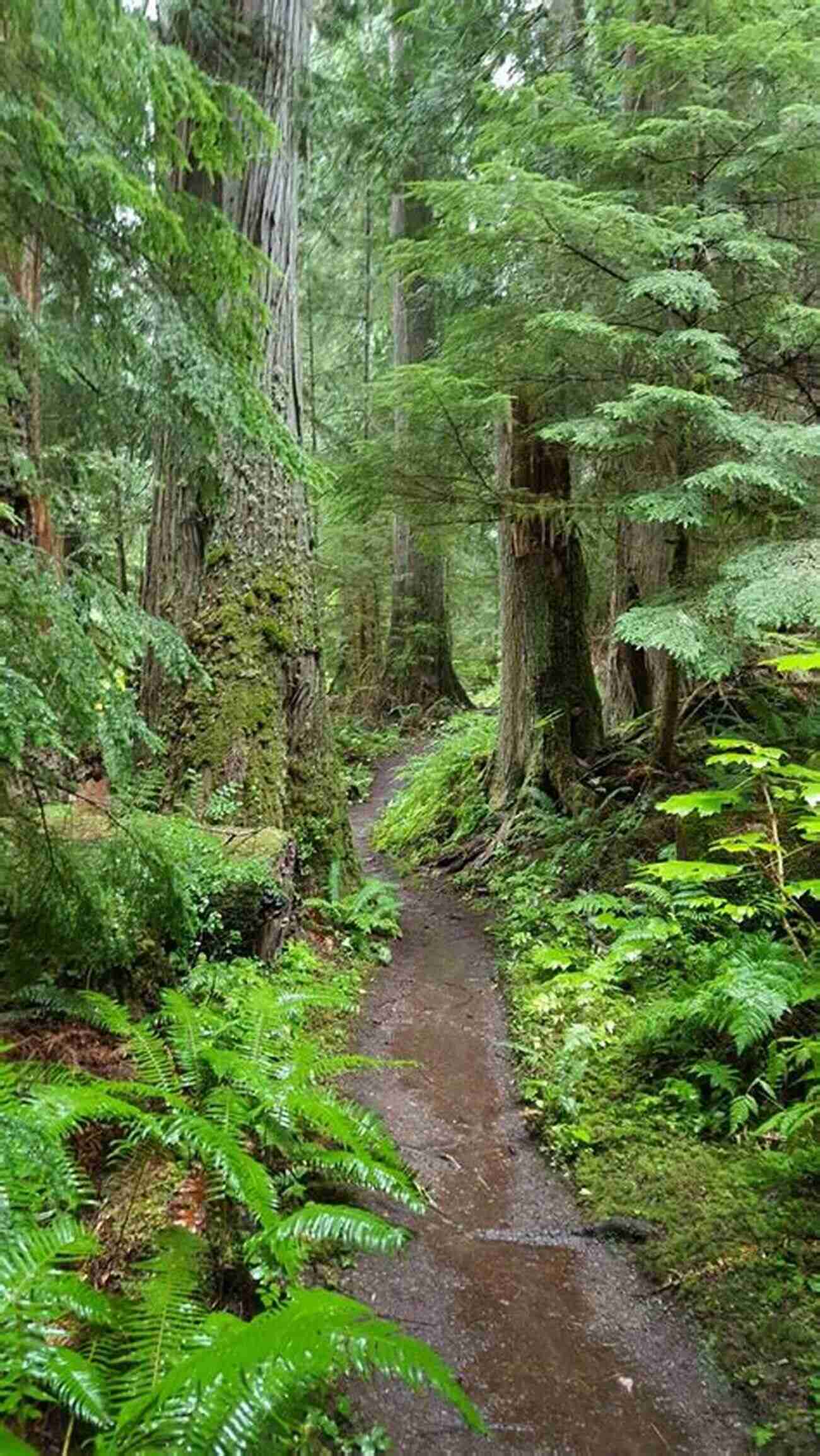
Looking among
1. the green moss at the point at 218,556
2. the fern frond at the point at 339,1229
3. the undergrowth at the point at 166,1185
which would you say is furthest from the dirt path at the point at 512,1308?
the green moss at the point at 218,556

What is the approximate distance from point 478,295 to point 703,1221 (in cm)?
879

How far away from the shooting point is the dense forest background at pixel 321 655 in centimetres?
234

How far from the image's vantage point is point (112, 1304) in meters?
2.07

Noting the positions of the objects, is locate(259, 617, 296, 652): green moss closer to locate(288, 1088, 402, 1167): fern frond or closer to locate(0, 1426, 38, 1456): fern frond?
locate(288, 1088, 402, 1167): fern frond

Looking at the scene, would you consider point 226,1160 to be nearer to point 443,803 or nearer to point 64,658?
point 64,658

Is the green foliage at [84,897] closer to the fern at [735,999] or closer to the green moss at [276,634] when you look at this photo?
the fern at [735,999]

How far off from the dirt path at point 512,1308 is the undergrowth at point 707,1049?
0.50 feet

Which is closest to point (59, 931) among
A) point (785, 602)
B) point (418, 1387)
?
point (418, 1387)

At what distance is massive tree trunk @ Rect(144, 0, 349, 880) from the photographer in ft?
18.7

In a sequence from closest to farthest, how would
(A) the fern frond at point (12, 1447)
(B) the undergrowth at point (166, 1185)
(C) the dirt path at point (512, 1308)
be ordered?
(A) the fern frond at point (12, 1447) → (B) the undergrowth at point (166, 1185) → (C) the dirt path at point (512, 1308)

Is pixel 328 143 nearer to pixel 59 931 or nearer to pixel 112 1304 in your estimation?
pixel 59 931

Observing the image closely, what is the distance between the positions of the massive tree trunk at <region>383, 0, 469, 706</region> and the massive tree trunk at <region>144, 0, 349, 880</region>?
28.0 feet

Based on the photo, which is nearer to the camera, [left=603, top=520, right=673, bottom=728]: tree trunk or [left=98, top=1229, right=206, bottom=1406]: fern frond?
[left=98, top=1229, right=206, bottom=1406]: fern frond

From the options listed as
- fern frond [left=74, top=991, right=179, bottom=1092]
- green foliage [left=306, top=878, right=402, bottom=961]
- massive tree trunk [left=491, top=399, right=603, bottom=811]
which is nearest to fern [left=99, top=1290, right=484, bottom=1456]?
fern frond [left=74, top=991, right=179, bottom=1092]
